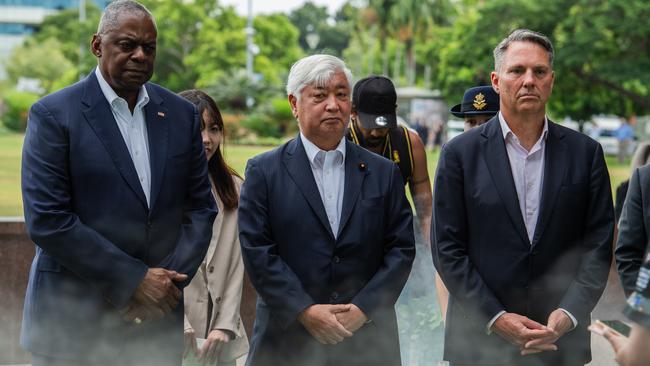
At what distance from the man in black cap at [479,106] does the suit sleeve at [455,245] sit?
1196 millimetres

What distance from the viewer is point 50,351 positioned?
132 inches

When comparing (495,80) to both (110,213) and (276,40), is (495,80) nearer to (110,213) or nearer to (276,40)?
(110,213)

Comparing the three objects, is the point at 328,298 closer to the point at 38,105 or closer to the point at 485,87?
the point at 38,105

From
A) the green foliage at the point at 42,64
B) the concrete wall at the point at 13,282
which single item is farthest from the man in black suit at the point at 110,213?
the green foliage at the point at 42,64

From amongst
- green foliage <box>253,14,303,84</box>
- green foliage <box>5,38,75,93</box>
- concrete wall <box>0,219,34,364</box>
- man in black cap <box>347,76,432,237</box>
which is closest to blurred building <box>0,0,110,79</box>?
green foliage <box>5,38,75,93</box>

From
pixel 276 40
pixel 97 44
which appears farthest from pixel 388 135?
pixel 276 40

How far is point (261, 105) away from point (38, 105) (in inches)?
1454

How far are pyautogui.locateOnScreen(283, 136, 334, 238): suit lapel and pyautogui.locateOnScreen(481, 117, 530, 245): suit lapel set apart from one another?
66 centimetres

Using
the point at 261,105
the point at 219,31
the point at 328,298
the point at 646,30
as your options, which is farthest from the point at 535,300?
the point at 219,31

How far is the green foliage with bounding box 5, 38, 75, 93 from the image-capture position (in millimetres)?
66000

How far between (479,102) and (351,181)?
142 cm

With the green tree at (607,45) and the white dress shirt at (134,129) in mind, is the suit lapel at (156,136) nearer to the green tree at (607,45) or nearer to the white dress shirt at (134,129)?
the white dress shirt at (134,129)

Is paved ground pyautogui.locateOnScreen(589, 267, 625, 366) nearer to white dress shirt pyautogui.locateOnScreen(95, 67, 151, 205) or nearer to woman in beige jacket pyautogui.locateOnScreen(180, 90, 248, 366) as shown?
woman in beige jacket pyautogui.locateOnScreen(180, 90, 248, 366)

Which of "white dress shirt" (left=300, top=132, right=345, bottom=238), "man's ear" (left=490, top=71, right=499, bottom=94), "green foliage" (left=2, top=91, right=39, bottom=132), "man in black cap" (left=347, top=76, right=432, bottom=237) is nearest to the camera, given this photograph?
"white dress shirt" (left=300, top=132, right=345, bottom=238)
